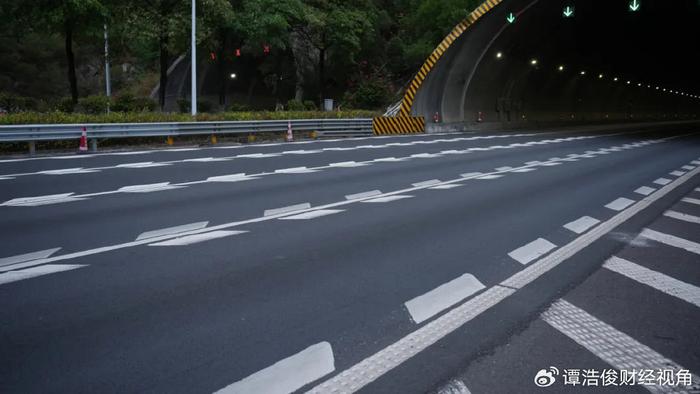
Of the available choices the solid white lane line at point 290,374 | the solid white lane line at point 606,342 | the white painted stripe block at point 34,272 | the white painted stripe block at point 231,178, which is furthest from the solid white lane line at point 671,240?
the white painted stripe block at point 231,178

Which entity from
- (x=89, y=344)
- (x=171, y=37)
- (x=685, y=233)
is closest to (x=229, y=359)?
(x=89, y=344)

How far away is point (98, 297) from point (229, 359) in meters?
1.75

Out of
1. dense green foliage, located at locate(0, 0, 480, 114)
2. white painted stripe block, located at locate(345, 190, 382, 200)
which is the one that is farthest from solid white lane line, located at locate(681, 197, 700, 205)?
dense green foliage, located at locate(0, 0, 480, 114)

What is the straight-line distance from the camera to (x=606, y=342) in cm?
408

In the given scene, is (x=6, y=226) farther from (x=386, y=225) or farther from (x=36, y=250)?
(x=386, y=225)

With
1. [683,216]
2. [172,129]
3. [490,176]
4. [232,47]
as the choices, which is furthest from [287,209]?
[232,47]

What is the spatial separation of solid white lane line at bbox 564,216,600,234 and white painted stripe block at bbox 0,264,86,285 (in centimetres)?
628

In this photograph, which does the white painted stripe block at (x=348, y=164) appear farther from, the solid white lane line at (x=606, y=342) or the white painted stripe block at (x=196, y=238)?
the solid white lane line at (x=606, y=342)

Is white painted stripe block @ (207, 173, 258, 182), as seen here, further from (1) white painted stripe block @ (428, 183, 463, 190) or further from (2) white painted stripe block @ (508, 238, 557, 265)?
(2) white painted stripe block @ (508, 238, 557, 265)

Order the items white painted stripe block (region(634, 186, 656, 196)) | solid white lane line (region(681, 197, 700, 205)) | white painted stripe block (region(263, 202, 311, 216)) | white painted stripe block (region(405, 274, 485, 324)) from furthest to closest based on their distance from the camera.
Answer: white painted stripe block (region(634, 186, 656, 196))
solid white lane line (region(681, 197, 700, 205))
white painted stripe block (region(263, 202, 311, 216))
white painted stripe block (region(405, 274, 485, 324))

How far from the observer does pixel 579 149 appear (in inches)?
949

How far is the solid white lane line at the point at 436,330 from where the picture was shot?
11.2ft

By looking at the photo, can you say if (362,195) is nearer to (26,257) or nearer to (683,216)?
(683,216)

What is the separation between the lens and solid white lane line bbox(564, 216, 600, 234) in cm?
804
